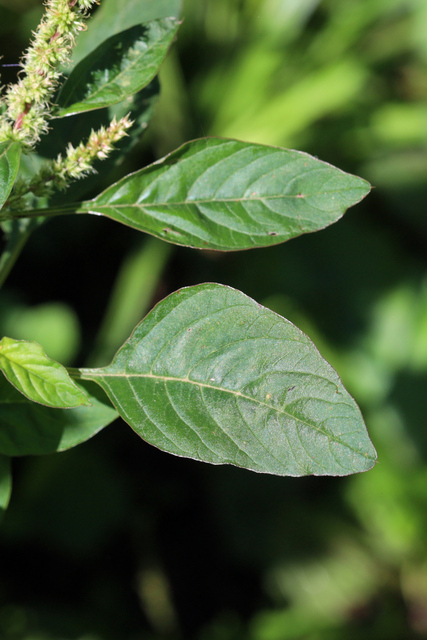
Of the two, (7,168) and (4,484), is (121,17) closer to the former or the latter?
(7,168)

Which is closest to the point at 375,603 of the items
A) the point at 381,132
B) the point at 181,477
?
the point at 181,477

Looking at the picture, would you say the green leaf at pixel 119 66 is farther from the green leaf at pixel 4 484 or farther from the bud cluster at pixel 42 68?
the green leaf at pixel 4 484

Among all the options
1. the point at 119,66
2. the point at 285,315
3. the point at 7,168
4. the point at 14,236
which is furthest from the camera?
the point at 285,315

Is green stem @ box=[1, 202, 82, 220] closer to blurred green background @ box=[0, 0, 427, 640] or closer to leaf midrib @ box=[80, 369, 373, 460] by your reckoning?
leaf midrib @ box=[80, 369, 373, 460]

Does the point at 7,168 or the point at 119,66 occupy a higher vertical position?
the point at 119,66

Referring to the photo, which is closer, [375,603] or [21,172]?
[21,172]

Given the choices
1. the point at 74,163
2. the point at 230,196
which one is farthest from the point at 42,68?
the point at 230,196

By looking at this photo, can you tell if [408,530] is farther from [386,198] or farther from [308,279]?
[386,198]
